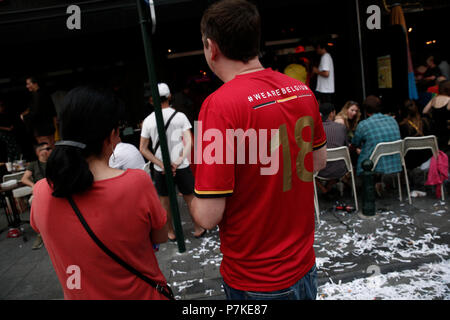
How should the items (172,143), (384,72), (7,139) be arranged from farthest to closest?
(7,139) → (384,72) → (172,143)

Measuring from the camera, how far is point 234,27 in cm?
136

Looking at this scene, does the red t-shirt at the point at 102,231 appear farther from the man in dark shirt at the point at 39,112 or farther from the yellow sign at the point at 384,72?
the yellow sign at the point at 384,72

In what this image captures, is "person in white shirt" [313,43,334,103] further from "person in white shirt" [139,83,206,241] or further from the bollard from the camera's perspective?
"person in white shirt" [139,83,206,241]

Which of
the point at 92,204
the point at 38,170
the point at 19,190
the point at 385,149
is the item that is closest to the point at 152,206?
the point at 92,204

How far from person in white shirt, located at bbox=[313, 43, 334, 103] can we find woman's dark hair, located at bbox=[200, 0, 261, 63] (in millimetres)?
6047

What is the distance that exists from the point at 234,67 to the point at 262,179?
55 centimetres

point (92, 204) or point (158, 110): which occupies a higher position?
point (158, 110)

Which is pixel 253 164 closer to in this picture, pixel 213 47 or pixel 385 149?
pixel 213 47

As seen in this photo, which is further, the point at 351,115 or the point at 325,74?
the point at 325,74

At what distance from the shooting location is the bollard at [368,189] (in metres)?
4.76

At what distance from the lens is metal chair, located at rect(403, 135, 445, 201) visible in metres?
5.04

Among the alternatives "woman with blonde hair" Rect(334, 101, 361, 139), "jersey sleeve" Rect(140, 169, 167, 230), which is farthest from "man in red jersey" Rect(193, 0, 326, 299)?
"woman with blonde hair" Rect(334, 101, 361, 139)

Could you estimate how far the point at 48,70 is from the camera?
9.44m

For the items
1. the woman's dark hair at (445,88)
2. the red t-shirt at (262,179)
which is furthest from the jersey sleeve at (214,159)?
the woman's dark hair at (445,88)
